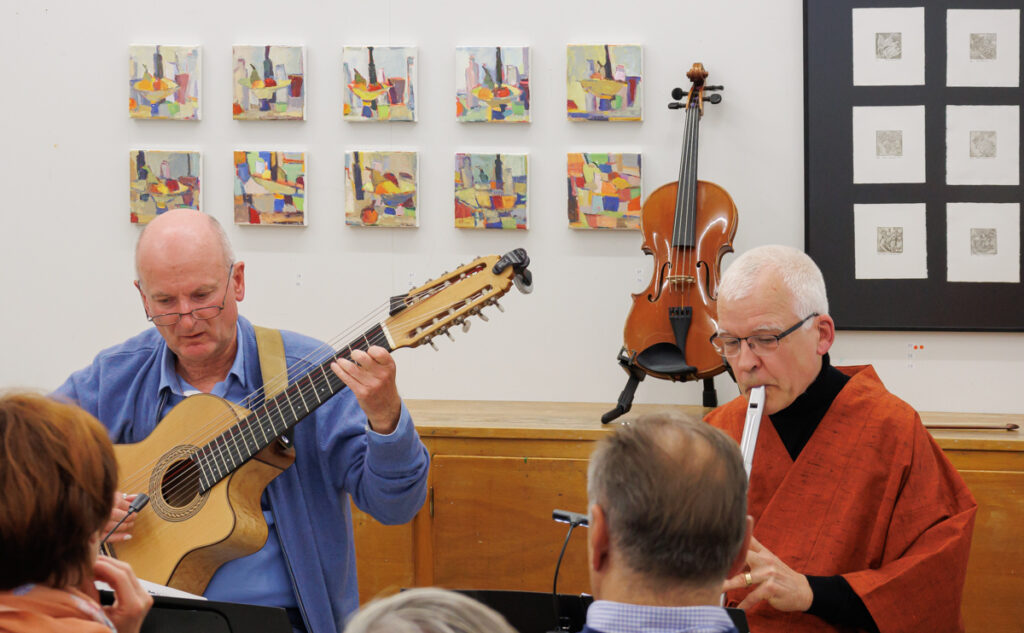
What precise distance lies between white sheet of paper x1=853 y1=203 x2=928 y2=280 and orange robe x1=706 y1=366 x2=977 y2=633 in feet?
5.09

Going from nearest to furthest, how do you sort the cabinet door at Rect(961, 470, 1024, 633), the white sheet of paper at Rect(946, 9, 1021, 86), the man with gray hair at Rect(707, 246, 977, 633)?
1. the man with gray hair at Rect(707, 246, 977, 633)
2. the cabinet door at Rect(961, 470, 1024, 633)
3. the white sheet of paper at Rect(946, 9, 1021, 86)

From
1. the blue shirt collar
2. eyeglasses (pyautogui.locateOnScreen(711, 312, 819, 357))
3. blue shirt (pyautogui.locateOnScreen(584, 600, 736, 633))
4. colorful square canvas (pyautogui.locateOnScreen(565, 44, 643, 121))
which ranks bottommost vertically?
blue shirt (pyautogui.locateOnScreen(584, 600, 736, 633))

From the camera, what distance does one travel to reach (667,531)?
1.10 metres

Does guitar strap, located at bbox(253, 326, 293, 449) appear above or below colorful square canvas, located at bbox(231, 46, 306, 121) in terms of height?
below

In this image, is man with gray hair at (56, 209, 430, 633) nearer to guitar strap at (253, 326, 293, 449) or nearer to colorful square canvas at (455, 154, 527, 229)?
guitar strap at (253, 326, 293, 449)

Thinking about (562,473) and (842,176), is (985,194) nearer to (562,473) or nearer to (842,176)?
(842,176)

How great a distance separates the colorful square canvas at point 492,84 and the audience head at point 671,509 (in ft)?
8.14

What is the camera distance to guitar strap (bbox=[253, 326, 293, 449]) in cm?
206

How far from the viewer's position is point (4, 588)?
→ 43.8 inches

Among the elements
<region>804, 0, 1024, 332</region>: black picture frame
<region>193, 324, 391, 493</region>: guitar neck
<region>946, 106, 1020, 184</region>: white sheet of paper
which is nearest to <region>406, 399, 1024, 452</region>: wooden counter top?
<region>804, 0, 1024, 332</region>: black picture frame

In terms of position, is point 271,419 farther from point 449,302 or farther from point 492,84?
point 492,84

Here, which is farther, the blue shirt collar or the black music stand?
the blue shirt collar

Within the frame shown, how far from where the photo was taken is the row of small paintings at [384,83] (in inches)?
135

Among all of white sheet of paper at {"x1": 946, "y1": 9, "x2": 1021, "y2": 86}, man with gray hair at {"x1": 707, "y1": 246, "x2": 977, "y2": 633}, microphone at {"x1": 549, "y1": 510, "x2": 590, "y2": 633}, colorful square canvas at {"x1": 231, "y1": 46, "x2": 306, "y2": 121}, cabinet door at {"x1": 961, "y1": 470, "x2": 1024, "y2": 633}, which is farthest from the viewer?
colorful square canvas at {"x1": 231, "y1": 46, "x2": 306, "y2": 121}
